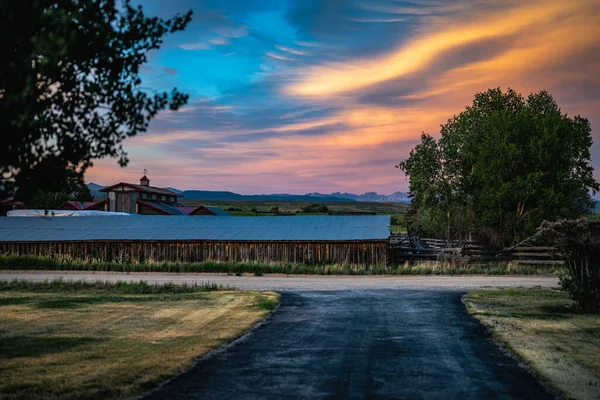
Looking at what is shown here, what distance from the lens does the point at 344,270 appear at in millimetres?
38375

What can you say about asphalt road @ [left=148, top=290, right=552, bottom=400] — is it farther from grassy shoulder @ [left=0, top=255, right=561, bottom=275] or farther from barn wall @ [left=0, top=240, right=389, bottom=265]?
barn wall @ [left=0, top=240, right=389, bottom=265]

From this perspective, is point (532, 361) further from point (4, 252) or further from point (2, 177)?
point (4, 252)

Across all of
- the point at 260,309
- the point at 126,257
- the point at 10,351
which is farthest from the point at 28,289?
the point at 126,257

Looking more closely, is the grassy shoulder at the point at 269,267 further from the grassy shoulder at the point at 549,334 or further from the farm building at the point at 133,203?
the farm building at the point at 133,203

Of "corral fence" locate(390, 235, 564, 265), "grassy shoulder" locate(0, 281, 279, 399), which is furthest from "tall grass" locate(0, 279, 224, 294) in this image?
"corral fence" locate(390, 235, 564, 265)

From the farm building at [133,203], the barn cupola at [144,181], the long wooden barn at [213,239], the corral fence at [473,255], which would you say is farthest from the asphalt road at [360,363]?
the barn cupola at [144,181]

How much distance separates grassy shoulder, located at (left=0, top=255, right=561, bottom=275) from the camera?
125 feet

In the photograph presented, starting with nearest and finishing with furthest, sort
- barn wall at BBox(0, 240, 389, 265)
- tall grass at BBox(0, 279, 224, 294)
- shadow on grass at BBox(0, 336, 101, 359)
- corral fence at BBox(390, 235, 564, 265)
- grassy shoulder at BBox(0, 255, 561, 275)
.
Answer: shadow on grass at BBox(0, 336, 101, 359) → tall grass at BBox(0, 279, 224, 294) → grassy shoulder at BBox(0, 255, 561, 275) → barn wall at BBox(0, 240, 389, 265) → corral fence at BBox(390, 235, 564, 265)

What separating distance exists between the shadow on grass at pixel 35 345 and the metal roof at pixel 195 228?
28695mm

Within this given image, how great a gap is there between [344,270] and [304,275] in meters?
2.64

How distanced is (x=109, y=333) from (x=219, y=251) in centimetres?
2882

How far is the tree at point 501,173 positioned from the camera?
51094 mm

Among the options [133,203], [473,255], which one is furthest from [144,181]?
[473,255]

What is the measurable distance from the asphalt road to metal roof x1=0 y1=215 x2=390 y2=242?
2511 cm
